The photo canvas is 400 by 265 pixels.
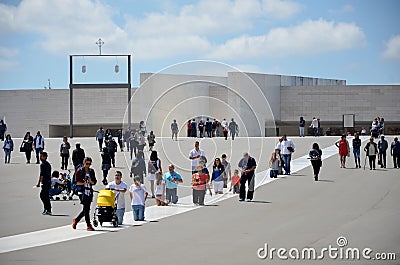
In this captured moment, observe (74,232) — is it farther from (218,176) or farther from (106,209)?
(218,176)

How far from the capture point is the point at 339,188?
2270 centimetres

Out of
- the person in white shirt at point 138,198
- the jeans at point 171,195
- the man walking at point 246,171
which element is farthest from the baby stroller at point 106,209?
the man walking at point 246,171

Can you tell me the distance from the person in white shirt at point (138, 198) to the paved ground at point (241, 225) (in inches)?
26.1

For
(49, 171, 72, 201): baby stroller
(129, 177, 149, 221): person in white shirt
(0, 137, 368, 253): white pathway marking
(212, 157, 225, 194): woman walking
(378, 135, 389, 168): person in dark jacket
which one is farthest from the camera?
(378, 135, 389, 168): person in dark jacket

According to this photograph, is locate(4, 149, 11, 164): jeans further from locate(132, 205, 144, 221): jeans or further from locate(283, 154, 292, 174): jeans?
locate(132, 205, 144, 221): jeans

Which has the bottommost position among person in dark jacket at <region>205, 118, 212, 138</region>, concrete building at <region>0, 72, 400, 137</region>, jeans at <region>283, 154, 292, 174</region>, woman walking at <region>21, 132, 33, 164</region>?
jeans at <region>283, 154, 292, 174</region>

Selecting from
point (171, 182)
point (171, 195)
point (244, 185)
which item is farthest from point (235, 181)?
point (171, 182)

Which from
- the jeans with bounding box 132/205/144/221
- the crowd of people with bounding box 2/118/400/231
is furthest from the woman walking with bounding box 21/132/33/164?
the jeans with bounding box 132/205/144/221

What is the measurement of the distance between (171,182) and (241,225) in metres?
3.66

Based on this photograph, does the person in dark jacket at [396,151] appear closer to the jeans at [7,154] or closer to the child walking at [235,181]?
the child walking at [235,181]

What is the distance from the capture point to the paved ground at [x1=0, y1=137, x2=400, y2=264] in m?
12.1

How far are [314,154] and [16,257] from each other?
15.0m

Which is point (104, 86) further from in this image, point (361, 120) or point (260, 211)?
point (361, 120)

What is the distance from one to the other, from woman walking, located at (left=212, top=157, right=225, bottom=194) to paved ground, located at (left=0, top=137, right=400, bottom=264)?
594mm
